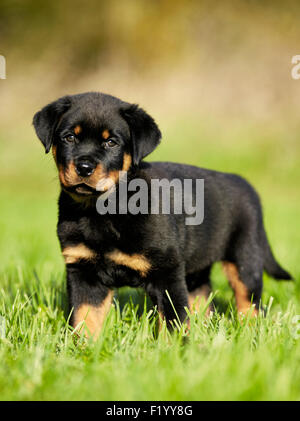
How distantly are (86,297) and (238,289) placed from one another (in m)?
0.97

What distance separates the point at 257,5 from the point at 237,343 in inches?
559

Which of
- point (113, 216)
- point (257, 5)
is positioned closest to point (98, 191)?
point (113, 216)

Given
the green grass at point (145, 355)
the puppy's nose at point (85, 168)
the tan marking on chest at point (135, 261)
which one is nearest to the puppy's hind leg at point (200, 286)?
the green grass at point (145, 355)

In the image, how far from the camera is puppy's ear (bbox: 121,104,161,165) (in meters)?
2.69

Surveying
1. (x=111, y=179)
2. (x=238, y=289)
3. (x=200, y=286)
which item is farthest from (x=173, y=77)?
(x=111, y=179)

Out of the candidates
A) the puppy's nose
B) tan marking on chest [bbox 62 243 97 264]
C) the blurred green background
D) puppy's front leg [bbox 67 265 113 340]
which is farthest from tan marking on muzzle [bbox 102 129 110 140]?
the blurred green background

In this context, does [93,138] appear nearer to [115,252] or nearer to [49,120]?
[49,120]

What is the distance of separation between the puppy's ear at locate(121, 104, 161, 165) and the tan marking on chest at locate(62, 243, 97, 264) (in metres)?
0.49

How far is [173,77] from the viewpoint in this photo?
1391cm

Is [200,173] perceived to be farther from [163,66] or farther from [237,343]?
[163,66]

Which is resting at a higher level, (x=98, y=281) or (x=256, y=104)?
(x=256, y=104)

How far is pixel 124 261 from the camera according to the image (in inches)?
104

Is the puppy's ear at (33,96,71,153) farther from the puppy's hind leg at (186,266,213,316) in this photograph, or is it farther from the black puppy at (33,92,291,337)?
the puppy's hind leg at (186,266,213,316)
